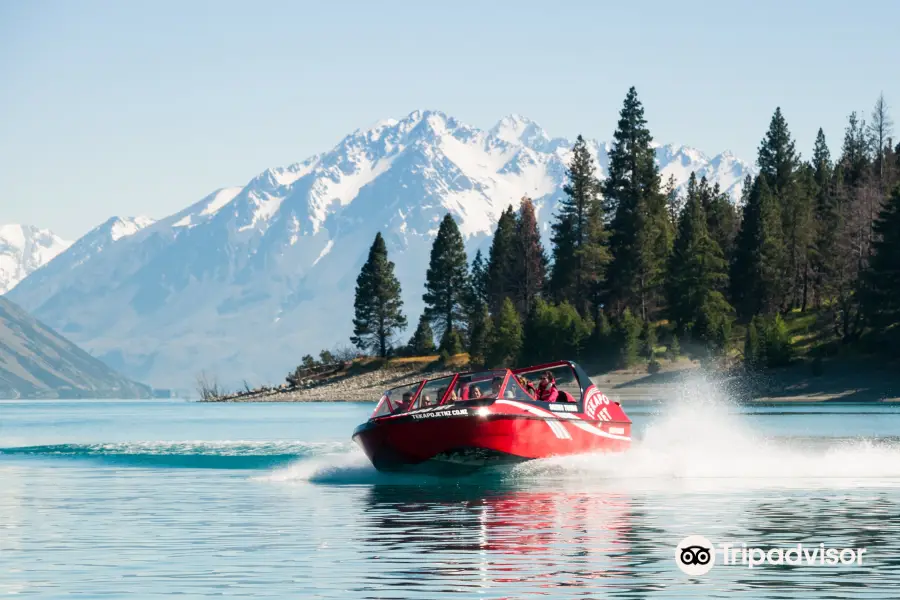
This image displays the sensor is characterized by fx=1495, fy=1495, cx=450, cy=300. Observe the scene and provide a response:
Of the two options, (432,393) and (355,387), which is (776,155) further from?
(432,393)

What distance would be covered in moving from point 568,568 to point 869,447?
84.0ft

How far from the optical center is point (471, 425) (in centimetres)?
3703

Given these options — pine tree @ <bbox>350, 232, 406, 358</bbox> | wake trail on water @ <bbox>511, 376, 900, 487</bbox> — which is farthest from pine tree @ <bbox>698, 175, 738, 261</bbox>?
wake trail on water @ <bbox>511, 376, 900, 487</bbox>

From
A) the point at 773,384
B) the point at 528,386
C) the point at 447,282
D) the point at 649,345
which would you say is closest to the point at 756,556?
the point at 528,386

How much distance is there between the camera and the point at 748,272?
138m

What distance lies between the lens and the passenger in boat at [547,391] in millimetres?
39125

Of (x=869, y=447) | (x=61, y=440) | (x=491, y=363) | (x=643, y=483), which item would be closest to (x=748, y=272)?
(x=491, y=363)

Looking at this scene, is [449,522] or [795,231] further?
[795,231]

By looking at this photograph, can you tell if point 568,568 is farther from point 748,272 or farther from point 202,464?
point 748,272

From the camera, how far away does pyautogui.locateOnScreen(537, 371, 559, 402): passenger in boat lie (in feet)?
128

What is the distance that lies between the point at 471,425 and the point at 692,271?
316ft

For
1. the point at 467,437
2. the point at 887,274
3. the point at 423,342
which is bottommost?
the point at 467,437

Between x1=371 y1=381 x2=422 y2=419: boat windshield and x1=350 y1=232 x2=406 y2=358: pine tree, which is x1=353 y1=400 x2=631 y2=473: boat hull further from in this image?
x1=350 y1=232 x2=406 y2=358: pine tree

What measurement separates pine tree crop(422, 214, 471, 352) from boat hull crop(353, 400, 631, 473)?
13656cm
